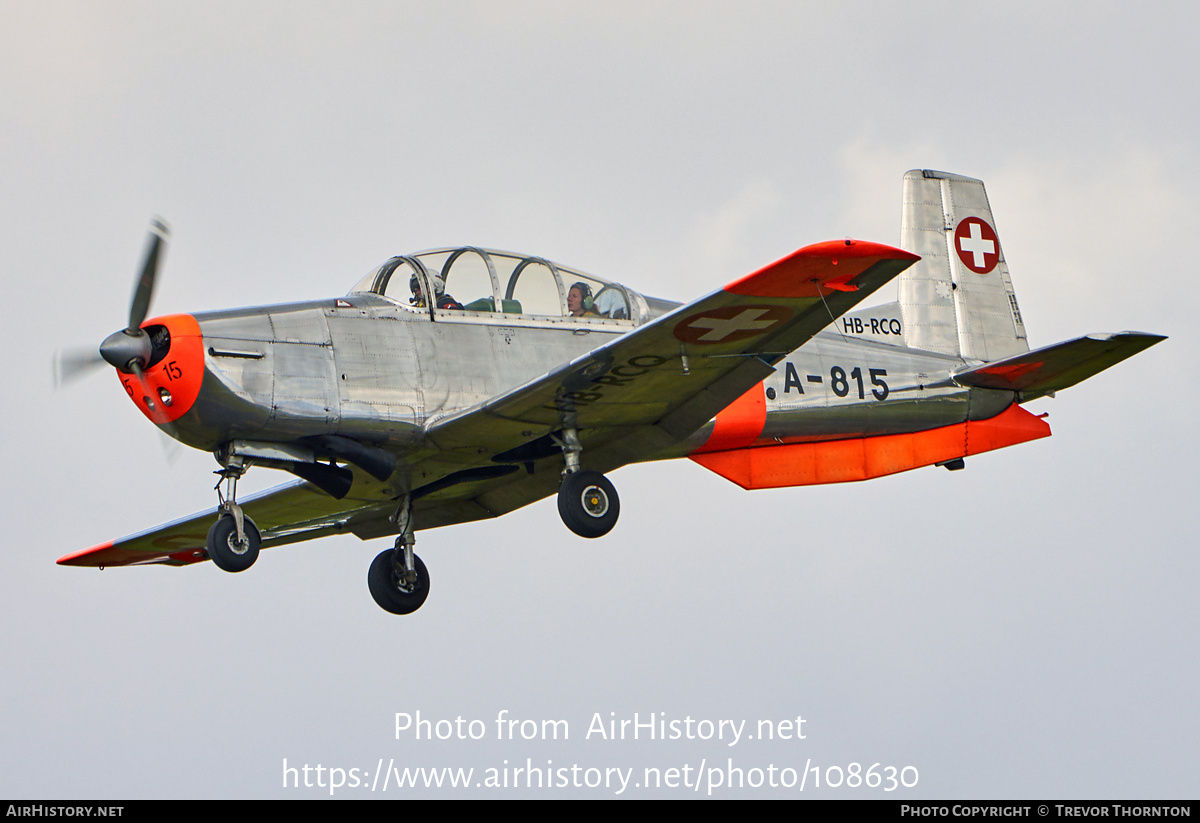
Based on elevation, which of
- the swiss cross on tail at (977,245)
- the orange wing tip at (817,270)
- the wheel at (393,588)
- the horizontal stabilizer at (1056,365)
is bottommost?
the wheel at (393,588)

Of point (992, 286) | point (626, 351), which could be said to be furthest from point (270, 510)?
point (992, 286)

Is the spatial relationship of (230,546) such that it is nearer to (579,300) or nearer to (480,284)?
(480,284)

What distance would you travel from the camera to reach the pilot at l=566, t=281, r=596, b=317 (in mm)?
13766

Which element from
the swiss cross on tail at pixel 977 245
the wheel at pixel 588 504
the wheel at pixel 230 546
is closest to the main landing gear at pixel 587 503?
the wheel at pixel 588 504

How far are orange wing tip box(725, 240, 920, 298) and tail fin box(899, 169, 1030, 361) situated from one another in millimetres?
4973

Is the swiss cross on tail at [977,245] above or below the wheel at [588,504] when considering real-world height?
above

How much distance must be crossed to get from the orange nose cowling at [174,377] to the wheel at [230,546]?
36.9 inches

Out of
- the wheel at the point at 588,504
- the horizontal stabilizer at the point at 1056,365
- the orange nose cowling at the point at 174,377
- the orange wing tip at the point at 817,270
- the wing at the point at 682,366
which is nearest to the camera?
the orange wing tip at the point at 817,270

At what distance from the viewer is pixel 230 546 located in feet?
39.9

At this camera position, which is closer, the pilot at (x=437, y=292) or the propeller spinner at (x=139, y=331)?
the propeller spinner at (x=139, y=331)

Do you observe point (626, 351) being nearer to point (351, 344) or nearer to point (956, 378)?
point (351, 344)

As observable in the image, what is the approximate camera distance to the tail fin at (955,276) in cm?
1652

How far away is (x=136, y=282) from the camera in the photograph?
12.0 meters

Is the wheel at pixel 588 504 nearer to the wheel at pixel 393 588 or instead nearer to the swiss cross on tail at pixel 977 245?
the wheel at pixel 393 588
